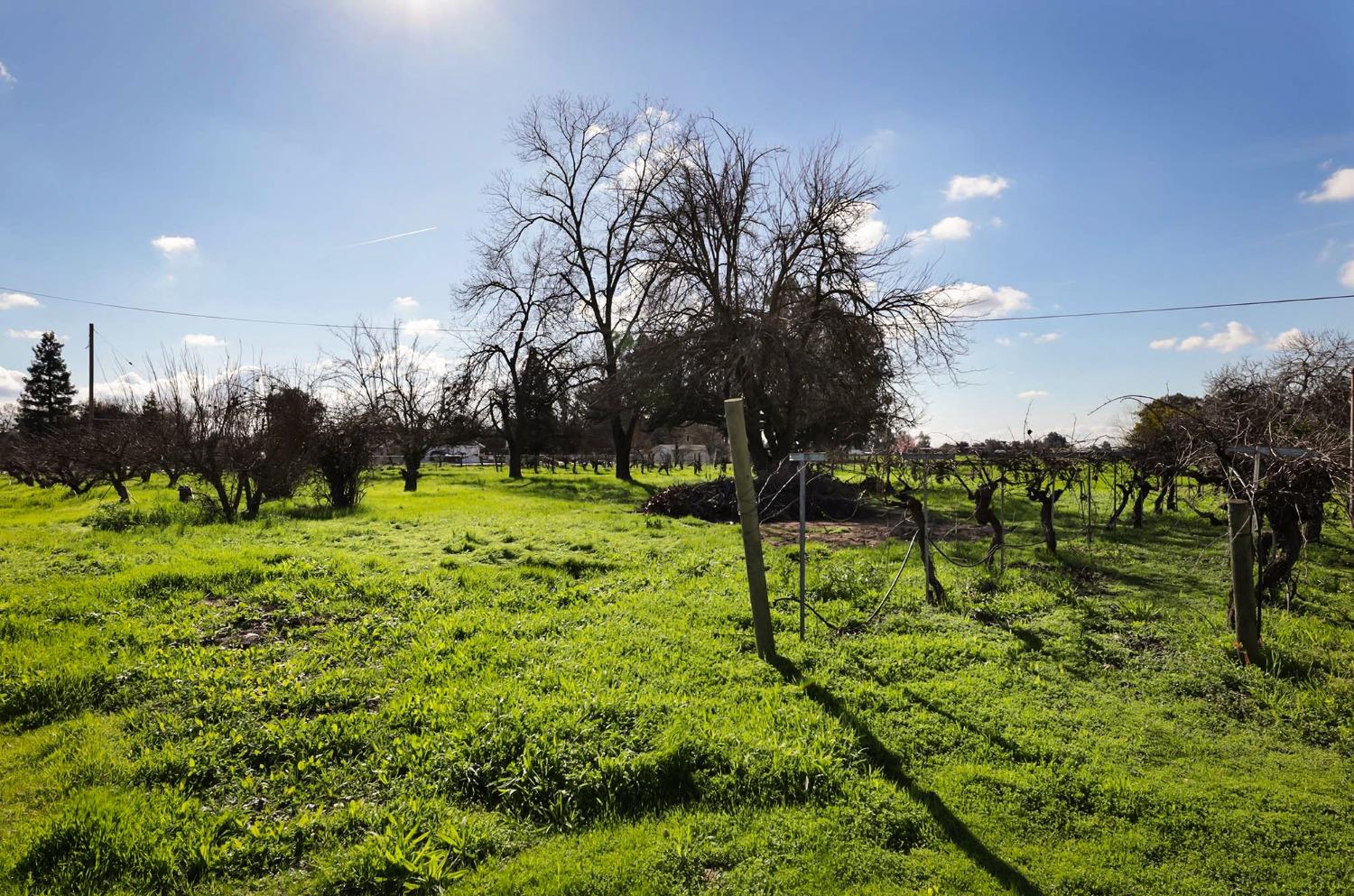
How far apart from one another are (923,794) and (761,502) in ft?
44.0

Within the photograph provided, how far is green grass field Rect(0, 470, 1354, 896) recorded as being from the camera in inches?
119

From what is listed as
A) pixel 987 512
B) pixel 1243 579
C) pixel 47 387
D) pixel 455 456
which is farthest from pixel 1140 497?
pixel 47 387

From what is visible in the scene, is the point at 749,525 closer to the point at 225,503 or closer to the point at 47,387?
the point at 225,503

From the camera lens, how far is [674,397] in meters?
22.4

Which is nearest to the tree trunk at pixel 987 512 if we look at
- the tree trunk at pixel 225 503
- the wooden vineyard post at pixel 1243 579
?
the wooden vineyard post at pixel 1243 579

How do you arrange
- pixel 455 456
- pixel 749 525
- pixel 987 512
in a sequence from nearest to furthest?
pixel 749 525, pixel 987 512, pixel 455 456

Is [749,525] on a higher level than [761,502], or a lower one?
higher

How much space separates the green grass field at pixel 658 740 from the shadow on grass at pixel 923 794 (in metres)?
0.02

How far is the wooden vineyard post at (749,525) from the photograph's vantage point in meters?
5.20

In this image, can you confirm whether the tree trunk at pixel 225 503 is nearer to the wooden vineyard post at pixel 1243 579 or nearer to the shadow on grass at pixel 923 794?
the shadow on grass at pixel 923 794

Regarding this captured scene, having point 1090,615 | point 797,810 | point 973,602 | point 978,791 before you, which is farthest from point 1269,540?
point 797,810

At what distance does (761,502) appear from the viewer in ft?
55.4

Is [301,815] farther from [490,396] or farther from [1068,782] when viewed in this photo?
[490,396]

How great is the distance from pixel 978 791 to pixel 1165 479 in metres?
8.47
